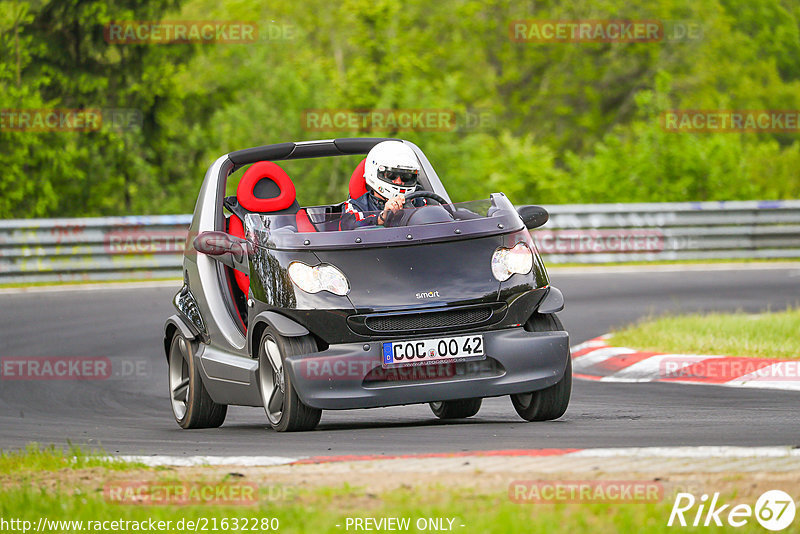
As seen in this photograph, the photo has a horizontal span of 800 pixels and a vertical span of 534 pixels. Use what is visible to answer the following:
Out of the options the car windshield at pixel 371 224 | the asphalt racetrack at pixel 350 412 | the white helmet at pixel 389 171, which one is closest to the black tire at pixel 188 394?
the asphalt racetrack at pixel 350 412

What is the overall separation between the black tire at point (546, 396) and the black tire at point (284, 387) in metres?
1.21

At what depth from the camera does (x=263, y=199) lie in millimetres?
8719

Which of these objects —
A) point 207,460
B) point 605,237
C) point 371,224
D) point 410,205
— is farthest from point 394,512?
point 605,237

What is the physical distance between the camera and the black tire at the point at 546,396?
7340 mm

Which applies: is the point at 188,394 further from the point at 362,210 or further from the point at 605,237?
the point at 605,237

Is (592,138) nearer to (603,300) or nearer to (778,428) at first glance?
(603,300)

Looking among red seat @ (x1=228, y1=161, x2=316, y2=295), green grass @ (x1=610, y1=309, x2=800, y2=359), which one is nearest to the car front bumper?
red seat @ (x1=228, y1=161, x2=316, y2=295)

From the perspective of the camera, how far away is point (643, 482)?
5.14 metres

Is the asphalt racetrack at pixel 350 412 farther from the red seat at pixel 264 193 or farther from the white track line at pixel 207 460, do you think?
the red seat at pixel 264 193

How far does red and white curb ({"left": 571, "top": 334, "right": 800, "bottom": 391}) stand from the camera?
9750mm

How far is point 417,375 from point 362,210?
4.48 ft

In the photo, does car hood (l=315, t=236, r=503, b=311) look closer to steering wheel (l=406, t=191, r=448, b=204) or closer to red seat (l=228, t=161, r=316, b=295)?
steering wheel (l=406, t=191, r=448, b=204)

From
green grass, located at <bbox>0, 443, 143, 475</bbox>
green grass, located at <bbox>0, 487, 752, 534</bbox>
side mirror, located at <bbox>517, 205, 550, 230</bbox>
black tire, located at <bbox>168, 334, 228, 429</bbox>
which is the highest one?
side mirror, located at <bbox>517, 205, 550, 230</bbox>

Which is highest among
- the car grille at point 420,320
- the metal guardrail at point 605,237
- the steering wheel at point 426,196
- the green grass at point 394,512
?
the steering wheel at point 426,196
